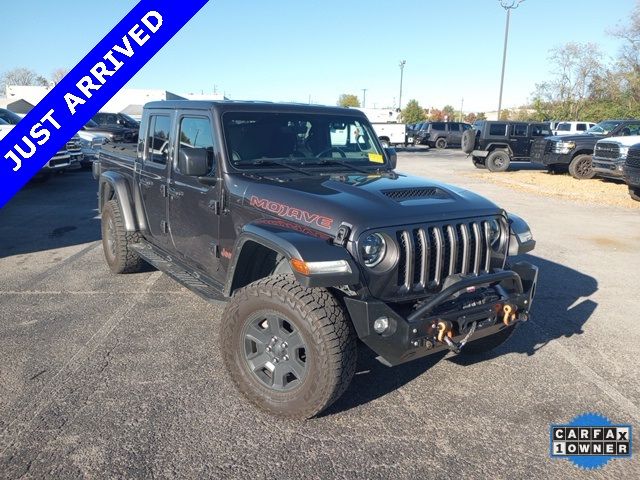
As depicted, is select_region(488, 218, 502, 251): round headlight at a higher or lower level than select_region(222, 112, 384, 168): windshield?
lower

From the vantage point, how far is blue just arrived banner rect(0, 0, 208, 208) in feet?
12.6

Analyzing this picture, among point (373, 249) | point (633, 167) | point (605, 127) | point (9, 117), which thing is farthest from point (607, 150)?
point (9, 117)

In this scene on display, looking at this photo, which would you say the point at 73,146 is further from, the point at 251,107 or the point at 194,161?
the point at 194,161

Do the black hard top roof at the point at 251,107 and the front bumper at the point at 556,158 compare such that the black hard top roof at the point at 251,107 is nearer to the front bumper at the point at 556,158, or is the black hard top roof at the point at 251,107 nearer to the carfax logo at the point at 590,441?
the carfax logo at the point at 590,441

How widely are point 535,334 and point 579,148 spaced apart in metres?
14.5

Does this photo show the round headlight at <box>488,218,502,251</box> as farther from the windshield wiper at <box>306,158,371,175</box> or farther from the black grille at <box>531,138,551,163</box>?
the black grille at <box>531,138,551,163</box>

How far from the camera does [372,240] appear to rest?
9.62ft

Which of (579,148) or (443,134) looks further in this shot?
(443,134)

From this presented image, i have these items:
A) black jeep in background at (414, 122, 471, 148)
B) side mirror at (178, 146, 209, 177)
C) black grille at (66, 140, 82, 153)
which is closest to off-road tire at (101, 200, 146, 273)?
side mirror at (178, 146, 209, 177)

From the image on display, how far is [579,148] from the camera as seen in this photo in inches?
659

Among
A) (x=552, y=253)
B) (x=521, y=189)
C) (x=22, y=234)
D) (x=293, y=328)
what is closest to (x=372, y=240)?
(x=293, y=328)

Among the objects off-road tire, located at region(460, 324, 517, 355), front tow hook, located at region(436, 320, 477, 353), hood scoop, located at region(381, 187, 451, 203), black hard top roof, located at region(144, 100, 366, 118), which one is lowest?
off-road tire, located at region(460, 324, 517, 355)

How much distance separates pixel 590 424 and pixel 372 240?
175 centimetres

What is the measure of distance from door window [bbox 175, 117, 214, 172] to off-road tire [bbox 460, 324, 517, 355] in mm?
2377
